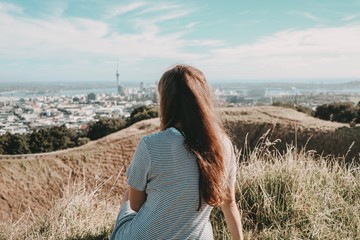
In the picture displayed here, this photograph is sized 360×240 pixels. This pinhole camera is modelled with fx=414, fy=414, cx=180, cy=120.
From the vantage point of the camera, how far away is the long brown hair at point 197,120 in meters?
2.30

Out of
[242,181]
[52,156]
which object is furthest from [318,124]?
[52,156]

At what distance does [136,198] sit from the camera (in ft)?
8.02

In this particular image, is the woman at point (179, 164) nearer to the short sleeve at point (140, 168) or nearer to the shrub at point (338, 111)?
the short sleeve at point (140, 168)

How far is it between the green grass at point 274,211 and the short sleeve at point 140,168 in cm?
181

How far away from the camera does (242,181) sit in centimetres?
468

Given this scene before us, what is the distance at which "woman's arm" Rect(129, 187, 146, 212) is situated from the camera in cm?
241

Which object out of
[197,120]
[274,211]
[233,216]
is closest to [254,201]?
[274,211]

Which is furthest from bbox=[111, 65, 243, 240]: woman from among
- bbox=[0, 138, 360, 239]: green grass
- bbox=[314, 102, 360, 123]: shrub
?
bbox=[314, 102, 360, 123]: shrub

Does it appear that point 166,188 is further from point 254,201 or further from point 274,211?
point 254,201

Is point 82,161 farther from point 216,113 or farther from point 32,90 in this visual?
point 32,90

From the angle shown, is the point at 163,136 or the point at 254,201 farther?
the point at 254,201

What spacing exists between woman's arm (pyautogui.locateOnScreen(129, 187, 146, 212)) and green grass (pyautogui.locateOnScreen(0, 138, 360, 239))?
5.31ft

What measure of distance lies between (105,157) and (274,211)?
4779 millimetres

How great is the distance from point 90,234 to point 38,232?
1.66 feet
